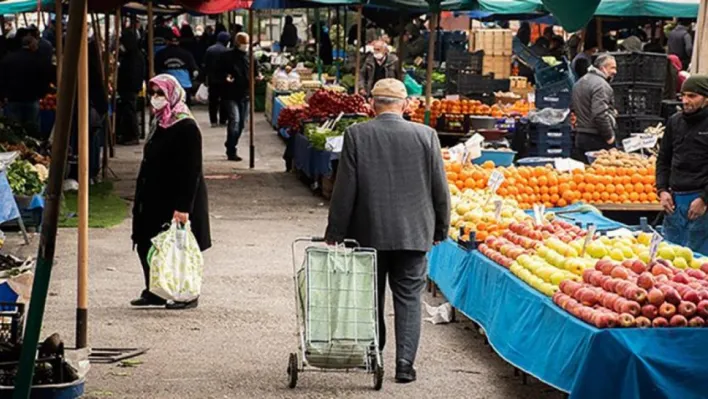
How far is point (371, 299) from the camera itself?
27.5 feet

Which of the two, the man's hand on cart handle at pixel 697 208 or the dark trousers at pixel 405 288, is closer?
the dark trousers at pixel 405 288

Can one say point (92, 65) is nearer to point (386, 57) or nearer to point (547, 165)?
point (547, 165)

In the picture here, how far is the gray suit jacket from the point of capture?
8461 mm

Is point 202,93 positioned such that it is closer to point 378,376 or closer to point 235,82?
point 235,82

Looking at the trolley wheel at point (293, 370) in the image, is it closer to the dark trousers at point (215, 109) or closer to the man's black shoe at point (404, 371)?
the man's black shoe at point (404, 371)

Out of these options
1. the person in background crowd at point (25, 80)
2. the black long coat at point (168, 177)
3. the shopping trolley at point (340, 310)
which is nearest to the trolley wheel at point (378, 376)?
the shopping trolley at point (340, 310)

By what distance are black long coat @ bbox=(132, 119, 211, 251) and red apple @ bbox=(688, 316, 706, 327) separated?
440 cm

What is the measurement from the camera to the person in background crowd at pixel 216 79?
22953 mm

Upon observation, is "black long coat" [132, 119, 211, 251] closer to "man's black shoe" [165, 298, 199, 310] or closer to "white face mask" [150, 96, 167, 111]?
"white face mask" [150, 96, 167, 111]

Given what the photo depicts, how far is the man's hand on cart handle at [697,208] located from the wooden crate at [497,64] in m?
21.3

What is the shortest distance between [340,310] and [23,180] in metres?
7.53

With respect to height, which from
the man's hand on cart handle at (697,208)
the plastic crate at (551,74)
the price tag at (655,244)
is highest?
the plastic crate at (551,74)

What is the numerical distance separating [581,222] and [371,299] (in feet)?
12.5

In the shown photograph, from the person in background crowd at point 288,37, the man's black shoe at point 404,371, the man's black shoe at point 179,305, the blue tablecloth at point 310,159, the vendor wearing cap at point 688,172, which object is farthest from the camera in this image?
the person in background crowd at point 288,37
